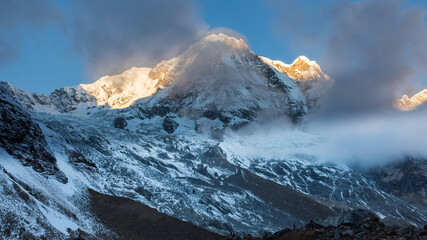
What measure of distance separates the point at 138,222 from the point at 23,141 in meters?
33.4

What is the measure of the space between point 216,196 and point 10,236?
153 meters

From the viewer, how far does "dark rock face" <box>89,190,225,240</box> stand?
8188cm

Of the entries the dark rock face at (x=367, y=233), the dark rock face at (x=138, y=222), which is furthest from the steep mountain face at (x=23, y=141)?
the dark rock face at (x=367, y=233)

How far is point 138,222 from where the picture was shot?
88.0 m

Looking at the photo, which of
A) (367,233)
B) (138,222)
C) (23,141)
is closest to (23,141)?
(23,141)

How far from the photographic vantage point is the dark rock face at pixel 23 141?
255ft

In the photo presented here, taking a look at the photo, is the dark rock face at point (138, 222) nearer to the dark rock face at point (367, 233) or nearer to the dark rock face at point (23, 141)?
the dark rock face at point (23, 141)

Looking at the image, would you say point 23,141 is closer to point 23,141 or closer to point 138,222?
point 23,141

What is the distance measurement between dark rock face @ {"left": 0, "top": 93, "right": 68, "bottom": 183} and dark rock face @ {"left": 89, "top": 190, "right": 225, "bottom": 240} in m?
12.4

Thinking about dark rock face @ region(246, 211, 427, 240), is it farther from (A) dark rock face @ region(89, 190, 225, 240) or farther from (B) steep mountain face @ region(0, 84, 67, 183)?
(B) steep mountain face @ region(0, 84, 67, 183)

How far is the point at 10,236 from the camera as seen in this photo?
4194cm

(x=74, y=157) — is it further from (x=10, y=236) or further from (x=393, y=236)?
(x=393, y=236)

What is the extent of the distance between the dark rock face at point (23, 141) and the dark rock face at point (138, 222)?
1237cm

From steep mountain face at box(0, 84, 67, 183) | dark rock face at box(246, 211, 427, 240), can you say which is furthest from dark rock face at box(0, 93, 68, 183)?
dark rock face at box(246, 211, 427, 240)
